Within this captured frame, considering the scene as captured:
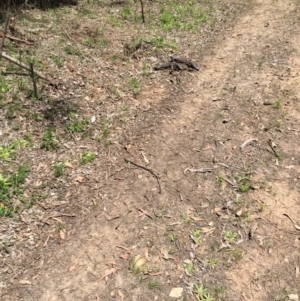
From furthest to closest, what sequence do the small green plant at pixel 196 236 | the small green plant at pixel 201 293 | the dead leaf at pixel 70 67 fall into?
1. the dead leaf at pixel 70 67
2. the small green plant at pixel 196 236
3. the small green plant at pixel 201 293

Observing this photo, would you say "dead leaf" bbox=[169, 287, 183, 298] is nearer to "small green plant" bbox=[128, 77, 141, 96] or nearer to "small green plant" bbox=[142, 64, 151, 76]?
"small green plant" bbox=[128, 77, 141, 96]

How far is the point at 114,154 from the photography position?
20.2 ft

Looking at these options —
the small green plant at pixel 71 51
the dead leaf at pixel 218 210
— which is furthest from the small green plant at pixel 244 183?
the small green plant at pixel 71 51

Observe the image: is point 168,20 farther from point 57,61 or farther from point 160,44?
point 57,61

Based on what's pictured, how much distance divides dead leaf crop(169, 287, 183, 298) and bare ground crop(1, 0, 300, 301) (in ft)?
0.13

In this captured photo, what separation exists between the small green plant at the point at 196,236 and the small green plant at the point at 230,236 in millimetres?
347

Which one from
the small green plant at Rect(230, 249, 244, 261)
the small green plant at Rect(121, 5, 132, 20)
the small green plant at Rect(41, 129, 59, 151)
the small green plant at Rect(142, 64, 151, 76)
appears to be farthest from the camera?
the small green plant at Rect(121, 5, 132, 20)

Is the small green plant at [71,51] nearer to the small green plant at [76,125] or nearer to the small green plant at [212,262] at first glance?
the small green plant at [76,125]

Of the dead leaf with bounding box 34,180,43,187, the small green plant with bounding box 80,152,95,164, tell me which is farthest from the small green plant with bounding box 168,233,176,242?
the dead leaf with bounding box 34,180,43,187

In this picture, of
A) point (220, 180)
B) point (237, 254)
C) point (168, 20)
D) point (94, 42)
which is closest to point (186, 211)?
point (220, 180)

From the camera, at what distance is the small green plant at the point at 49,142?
6004mm

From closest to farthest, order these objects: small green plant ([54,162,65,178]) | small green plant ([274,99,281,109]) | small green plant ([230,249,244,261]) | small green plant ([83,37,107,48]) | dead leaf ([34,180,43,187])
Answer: small green plant ([230,249,244,261])
dead leaf ([34,180,43,187])
small green plant ([54,162,65,178])
small green plant ([274,99,281,109])
small green plant ([83,37,107,48])

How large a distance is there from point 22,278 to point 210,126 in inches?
161

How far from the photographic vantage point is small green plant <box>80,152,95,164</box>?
233 inches
